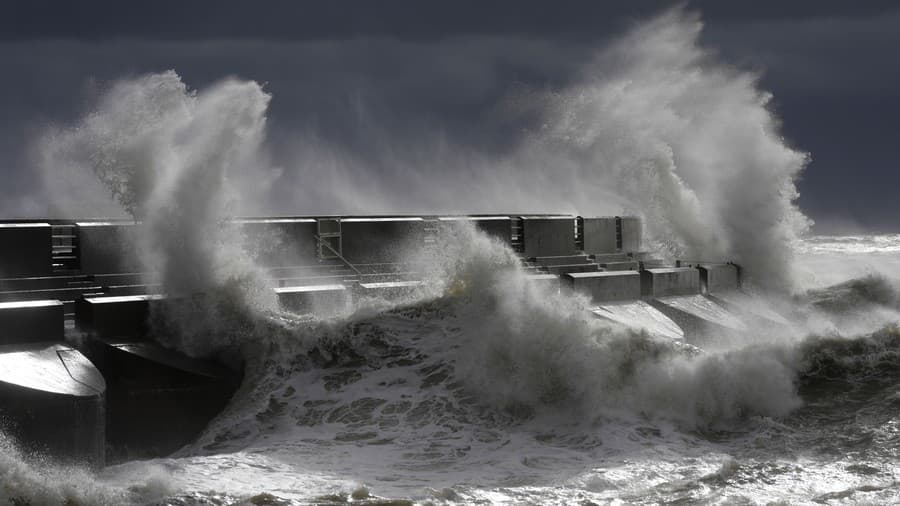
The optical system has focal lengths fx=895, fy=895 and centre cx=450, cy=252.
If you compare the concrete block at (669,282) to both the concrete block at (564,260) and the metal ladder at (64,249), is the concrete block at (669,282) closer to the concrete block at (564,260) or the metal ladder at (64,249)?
the concrete block at (564,260)

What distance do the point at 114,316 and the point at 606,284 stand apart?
521cm

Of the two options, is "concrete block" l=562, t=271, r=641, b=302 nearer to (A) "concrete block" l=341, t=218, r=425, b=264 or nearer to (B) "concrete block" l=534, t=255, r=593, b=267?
(B) "concrete block" l=534, t=255, r=593, b=267

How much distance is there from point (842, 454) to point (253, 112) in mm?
6416

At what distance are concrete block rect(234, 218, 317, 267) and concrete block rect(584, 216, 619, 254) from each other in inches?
181

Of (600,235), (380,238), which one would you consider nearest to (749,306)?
(600,235)

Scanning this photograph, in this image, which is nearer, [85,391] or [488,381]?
[85,391]

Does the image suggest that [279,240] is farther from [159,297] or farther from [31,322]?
[31,322]

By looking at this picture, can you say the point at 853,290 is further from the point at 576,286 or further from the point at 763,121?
the point at 576,286

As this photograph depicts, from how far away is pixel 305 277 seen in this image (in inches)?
372

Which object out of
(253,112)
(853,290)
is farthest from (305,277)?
(853,290)

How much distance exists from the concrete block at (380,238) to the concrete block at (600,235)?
10.6 feet

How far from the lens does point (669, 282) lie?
1101 centimetres

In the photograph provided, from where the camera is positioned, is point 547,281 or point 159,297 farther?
point 547,281

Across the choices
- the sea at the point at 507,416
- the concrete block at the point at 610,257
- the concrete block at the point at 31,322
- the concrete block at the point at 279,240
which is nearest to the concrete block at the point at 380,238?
the concrete block at the point at 279,240
